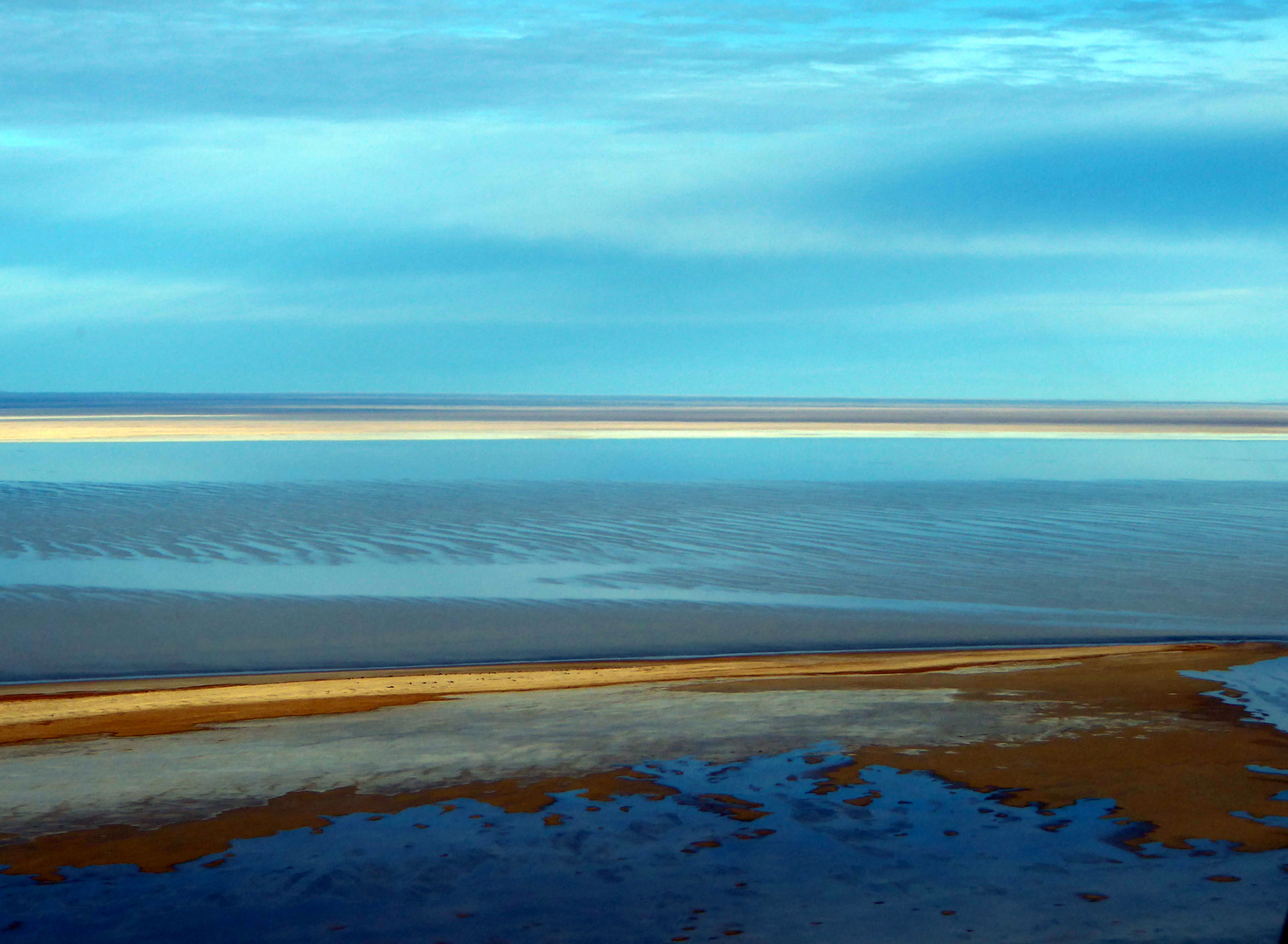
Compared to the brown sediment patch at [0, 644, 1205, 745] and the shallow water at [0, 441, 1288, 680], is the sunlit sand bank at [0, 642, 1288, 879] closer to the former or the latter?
the brown sediment patch at [0, 644, 1205, 745]

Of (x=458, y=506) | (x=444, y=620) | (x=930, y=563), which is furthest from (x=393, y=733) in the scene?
(x=458, y=506)

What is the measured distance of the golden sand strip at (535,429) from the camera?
40.6m

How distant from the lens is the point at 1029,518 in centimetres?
1945

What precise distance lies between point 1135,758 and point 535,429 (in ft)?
132

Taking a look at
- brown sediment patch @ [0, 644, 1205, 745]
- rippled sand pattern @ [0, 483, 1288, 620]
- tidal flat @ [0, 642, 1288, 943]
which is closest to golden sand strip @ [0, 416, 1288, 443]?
rippled sand pattern @ [0, 483, 1288, 620]

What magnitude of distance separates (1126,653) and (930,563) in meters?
4.72

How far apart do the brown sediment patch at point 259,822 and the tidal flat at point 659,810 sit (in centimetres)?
2

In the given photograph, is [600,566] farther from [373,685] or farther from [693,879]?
[693,879]

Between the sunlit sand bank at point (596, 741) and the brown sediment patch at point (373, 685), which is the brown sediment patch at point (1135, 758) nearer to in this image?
the sunlit sand bank at point (596, 741)

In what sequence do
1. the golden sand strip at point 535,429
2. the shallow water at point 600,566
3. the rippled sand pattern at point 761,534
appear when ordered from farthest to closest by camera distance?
the golden sand strip at point 535,429, the rippled sand pattern at point 761,534, the shallow water at point 600,566

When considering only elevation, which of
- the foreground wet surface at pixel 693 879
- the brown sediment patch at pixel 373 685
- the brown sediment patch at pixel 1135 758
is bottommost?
the brown sediment patch at pixel 373 685

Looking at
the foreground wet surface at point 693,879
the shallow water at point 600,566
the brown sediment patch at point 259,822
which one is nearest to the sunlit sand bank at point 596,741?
the brown sediment patch at point 259,822

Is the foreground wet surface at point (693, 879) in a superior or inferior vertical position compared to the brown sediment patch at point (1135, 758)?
inferior

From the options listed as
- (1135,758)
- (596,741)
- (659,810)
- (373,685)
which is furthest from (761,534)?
(659,810)
